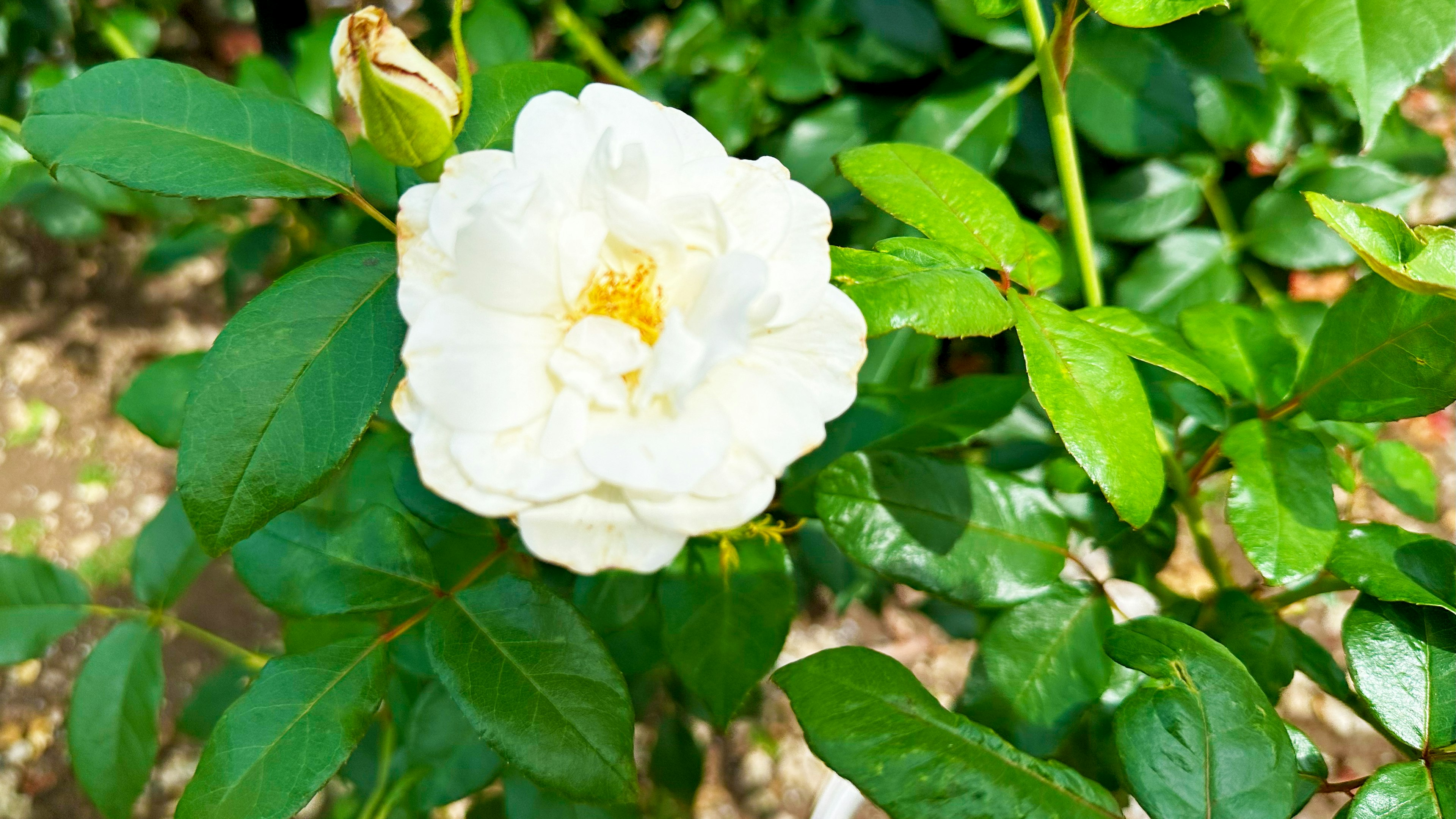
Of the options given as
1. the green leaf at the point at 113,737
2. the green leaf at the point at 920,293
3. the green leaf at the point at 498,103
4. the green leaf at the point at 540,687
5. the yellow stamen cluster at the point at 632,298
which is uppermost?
the green leaf at the point at 498,103

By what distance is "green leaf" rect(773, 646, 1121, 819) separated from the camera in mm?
498

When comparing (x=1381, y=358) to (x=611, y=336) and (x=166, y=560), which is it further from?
(x=166, y=560)

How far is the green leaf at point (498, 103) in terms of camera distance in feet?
2.10

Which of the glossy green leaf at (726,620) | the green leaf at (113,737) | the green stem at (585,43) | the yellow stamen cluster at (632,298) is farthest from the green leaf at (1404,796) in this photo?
the green stem at (585,43)

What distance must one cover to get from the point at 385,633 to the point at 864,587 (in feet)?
2.61

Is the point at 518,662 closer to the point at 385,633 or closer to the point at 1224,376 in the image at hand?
the point at 385,633

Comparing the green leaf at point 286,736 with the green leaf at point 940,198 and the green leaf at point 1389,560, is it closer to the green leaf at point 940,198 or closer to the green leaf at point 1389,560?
the green leaf at point 940,198

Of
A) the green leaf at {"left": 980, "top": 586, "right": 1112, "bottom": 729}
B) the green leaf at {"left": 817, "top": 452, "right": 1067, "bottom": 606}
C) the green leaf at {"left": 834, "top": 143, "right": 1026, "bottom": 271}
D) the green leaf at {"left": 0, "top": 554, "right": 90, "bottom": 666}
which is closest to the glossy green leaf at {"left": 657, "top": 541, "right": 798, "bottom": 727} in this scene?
the green leaf at {"left": 817, "top": 452, "right": 1067, "bottom": 606}

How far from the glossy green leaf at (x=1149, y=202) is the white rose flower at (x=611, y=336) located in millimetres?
755

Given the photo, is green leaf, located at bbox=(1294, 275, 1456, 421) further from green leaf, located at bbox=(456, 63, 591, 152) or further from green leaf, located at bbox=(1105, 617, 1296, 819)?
green leaf, located at bbox=(456, 63, 591, 152)

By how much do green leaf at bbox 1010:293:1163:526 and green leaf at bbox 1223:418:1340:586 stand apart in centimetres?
13

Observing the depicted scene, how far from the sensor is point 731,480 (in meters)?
0.46

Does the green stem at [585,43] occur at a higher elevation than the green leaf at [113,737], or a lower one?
higher

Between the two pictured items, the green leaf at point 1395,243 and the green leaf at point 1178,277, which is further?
the green leaf at point 1178,277
